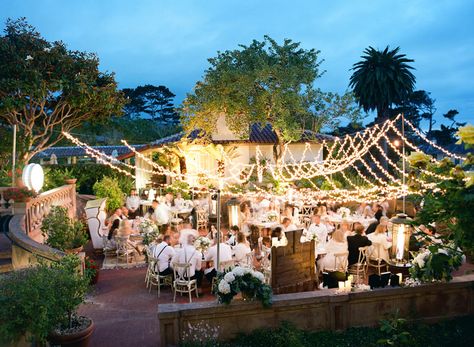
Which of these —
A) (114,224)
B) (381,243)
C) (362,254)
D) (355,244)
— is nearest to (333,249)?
(355,244)

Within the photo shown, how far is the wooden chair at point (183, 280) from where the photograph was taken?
884 centimetres

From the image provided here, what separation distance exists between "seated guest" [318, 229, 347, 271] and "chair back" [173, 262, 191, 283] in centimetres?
302

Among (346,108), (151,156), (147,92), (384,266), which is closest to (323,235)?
(384,266)

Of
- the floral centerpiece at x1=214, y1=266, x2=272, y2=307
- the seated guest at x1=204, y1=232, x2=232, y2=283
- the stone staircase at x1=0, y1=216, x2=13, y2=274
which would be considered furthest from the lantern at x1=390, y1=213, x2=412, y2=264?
the stone staircase at x1=0, y1=216, x2=13, y2=274

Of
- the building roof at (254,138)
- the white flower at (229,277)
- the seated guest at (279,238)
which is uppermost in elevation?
the building roof at (254,138)

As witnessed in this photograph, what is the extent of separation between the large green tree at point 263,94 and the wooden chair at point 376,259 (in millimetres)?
9652

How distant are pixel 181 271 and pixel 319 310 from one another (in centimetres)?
325

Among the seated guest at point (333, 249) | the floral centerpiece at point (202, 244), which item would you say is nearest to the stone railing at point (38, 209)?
the floral centerpiece at point (202, 244)

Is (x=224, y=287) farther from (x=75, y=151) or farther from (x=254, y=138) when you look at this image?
(x=75, y=151)

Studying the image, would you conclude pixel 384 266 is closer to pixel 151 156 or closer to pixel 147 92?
pixel 151 156

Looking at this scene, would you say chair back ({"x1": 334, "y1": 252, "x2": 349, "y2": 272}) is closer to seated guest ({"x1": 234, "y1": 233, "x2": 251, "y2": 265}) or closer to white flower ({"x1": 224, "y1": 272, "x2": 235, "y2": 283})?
seated guest ({"x1": 234, "y1": 233, "x2": 251, "y2": 265})

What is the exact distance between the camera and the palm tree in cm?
3012

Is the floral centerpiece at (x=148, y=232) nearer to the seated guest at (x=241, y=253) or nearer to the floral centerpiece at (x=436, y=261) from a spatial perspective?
the seated guest at (x=241, y=253)

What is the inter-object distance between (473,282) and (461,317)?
632 mm
